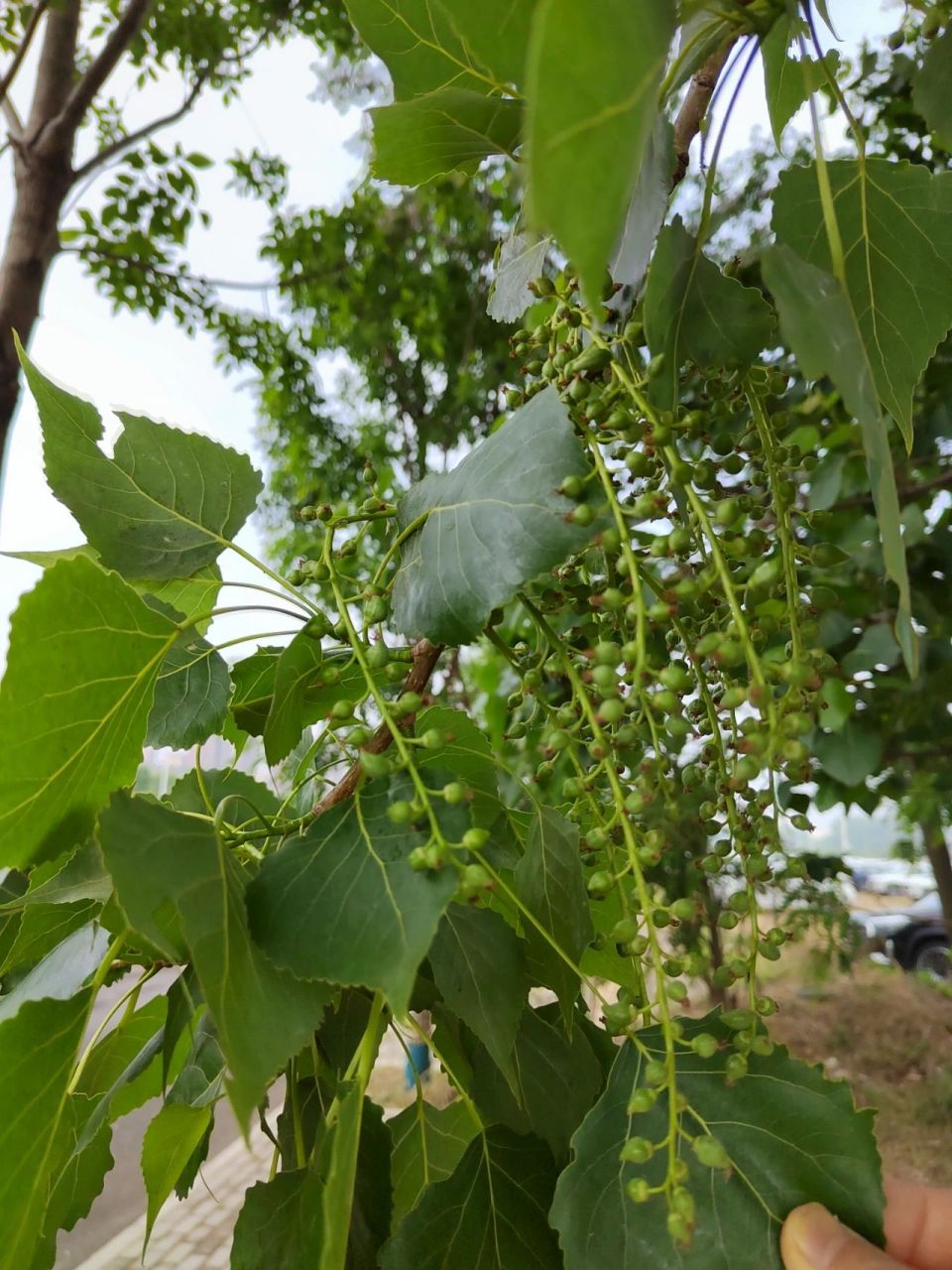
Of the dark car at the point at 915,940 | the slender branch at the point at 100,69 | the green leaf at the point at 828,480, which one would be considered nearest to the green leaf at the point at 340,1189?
the green leaf at the point at 828,480

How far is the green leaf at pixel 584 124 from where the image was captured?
110 millimetres

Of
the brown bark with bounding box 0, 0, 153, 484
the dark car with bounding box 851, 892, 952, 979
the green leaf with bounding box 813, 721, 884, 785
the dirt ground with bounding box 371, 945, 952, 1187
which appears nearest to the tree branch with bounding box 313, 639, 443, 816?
the green leaf with bounding box 813, 721, 884, 785

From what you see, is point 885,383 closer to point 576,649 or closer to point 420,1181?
point 576,649

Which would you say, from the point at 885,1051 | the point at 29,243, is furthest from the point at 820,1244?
the point at 885,1051

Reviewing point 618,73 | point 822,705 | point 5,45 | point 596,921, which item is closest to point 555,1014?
point 596,921

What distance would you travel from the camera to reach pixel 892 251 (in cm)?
29

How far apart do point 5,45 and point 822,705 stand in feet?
5.76

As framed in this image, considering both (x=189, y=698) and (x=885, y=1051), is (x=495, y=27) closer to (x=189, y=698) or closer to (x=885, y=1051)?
(x=189, y=698)

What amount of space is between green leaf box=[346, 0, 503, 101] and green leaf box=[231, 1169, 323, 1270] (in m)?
0.34

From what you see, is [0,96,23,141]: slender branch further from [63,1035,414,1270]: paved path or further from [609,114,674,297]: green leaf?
[63,1035,414,1270]: paved path

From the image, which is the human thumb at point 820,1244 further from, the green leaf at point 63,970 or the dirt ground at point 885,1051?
the dirt ground at point 885,1051

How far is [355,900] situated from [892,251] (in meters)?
0.26

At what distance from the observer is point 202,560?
0.33 metres

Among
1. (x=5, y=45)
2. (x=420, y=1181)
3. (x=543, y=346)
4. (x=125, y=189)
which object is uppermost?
(x=5, y=45)
